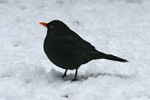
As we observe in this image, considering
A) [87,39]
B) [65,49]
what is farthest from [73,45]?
[87,39]

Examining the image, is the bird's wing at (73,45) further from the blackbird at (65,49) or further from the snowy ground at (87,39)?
the snowy ground at (87,39)

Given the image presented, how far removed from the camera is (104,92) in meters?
3.61

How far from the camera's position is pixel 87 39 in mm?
6598

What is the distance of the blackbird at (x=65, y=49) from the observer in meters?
3.95

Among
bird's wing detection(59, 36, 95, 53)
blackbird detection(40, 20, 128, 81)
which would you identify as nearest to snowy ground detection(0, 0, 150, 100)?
blackbird detection(40, 20, 128, 81)

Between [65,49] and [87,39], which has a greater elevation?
[65,49]

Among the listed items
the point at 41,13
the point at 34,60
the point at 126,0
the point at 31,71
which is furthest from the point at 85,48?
the point at 126,0

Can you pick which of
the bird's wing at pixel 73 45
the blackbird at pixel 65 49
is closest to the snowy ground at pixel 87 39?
the blackbird at pixel 65 49

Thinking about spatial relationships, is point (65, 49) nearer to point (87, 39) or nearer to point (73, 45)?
point (73, 45)

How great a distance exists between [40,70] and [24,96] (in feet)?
2.81

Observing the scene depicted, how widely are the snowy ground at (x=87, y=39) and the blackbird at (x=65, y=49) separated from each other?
0.83ft

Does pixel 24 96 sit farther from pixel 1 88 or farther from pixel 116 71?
pixel 116 71

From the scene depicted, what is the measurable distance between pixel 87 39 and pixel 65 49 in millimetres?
2673

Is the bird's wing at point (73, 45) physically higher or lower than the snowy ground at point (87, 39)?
higher
